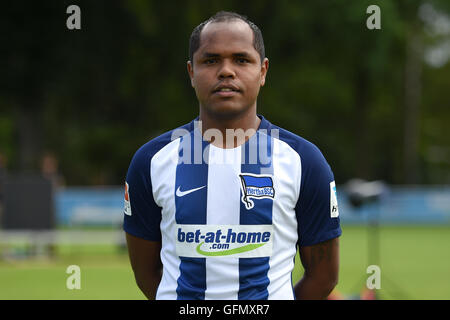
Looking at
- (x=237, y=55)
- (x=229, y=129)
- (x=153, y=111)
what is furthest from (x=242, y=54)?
(x=153, y=111)

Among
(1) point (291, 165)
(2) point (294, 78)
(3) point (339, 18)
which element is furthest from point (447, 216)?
(1) point (291, 165)

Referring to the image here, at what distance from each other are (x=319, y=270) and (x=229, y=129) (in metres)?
0.66

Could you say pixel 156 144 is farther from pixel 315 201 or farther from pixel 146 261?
pixel 315 201

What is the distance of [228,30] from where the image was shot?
2.78 metres

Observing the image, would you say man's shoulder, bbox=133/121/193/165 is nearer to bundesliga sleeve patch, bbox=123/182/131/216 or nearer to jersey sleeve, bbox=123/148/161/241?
jersey sleeve, bbox=123/148/161/241

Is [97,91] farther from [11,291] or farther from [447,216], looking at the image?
[11,291]

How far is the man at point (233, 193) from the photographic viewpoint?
2.75 m

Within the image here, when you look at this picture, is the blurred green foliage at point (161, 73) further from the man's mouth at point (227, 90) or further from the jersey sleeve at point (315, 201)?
the man's mouth at point (227, 90)

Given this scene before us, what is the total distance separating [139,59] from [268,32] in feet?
20.3

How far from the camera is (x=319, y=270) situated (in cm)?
296

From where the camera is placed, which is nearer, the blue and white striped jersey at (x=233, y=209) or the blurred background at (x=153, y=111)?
the blue and white striped jersey at (x=233, y=209)

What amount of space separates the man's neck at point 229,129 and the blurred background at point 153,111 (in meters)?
4.26
